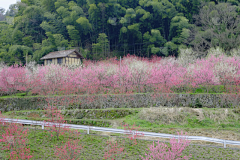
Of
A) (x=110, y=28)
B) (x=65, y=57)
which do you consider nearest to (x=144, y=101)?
(x=65, y=57)

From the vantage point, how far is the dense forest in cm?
3319

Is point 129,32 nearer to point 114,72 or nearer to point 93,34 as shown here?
point 93,34

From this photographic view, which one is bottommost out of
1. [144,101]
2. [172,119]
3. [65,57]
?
[172,119]

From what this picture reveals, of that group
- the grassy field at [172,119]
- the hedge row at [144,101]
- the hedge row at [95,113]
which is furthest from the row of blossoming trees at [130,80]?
the grassy field at [172,119]

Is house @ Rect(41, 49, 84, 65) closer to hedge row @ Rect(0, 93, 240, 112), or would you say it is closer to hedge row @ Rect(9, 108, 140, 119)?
hedge row @ Rect(0, 93, 240, 112)

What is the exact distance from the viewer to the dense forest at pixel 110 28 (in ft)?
109

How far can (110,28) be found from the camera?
40938mm

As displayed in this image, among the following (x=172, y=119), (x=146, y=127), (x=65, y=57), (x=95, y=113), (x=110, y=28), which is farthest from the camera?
(x=110, y=28)

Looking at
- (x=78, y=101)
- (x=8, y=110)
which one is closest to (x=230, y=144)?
(x=78, y=101)

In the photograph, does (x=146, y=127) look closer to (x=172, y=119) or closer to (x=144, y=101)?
(x=172, y=119)

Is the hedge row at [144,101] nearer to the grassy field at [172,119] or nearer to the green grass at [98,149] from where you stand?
the grassy field at [172,119]

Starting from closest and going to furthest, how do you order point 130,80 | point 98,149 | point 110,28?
point 98,149 → point 130,80 → point 110,28

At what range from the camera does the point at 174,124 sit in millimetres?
11375

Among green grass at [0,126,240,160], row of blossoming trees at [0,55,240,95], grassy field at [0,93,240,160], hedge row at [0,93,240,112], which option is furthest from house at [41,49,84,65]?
green grass at [0,126,240,160]
